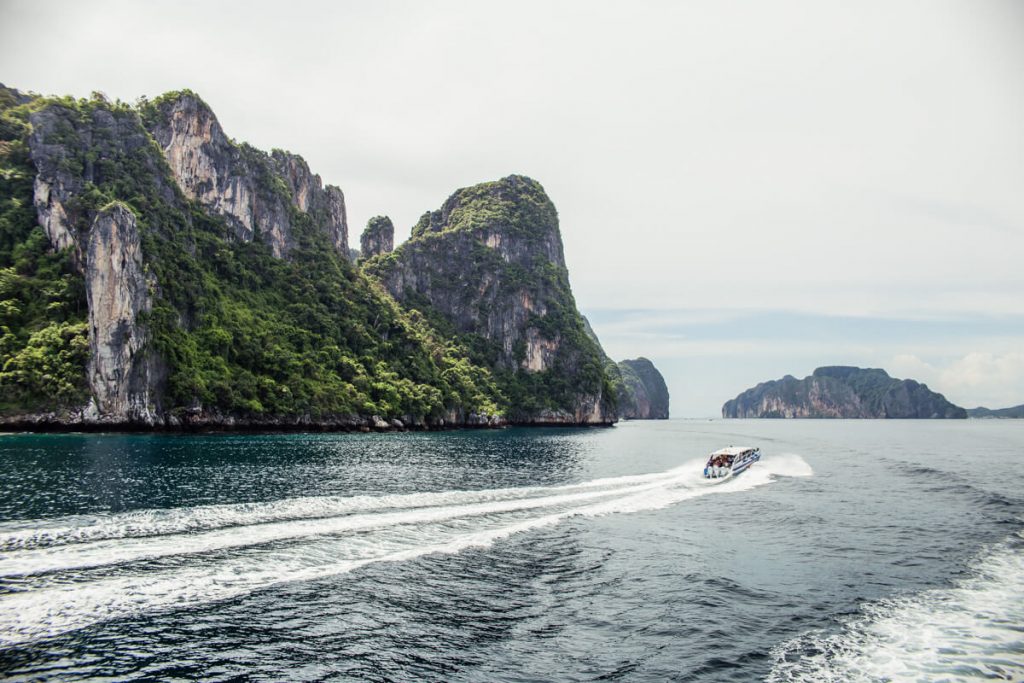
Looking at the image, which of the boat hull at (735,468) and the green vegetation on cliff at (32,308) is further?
the green vegetation on cliff at (32,308)

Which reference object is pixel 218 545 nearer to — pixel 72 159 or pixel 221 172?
pixel 72 159

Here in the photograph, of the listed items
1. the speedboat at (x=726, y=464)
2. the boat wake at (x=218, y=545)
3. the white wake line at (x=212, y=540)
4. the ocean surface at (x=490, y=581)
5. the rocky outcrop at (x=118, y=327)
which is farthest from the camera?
the rocky outcrop at (x=118, y=327)

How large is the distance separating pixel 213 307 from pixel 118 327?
2080 cm

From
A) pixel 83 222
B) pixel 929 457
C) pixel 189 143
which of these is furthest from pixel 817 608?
pixel 189 143

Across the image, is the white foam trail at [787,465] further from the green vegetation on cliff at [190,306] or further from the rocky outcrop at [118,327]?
the rocky outcrop at [118,327]

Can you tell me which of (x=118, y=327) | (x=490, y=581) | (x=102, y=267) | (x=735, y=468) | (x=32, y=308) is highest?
(x=102, y=267)

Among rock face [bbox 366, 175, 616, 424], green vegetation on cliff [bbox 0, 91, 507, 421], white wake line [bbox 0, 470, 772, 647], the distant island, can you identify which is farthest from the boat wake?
rock face [bbox 366, 175, 616, 424]

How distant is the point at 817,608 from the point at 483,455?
42.7 m

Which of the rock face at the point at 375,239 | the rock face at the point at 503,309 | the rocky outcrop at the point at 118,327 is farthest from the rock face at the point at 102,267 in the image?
the rock face at the point at 375,239

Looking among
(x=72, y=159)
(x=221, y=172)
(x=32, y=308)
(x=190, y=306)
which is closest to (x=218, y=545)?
(x=190, y=306)

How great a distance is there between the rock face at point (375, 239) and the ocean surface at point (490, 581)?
161649 mm

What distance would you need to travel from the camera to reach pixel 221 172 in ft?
397

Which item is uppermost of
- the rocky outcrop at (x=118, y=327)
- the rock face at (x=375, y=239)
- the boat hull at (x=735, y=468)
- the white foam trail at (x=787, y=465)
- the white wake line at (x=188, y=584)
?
the rock face at (x=375, y=239)

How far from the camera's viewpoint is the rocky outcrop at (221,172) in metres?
117
